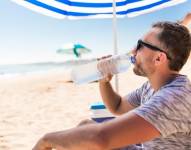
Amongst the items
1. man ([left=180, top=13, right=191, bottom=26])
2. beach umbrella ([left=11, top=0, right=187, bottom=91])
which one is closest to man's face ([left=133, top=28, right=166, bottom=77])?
man ([left=180, top=13, right=191, bottom=26])

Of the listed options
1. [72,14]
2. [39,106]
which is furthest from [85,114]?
[72,14]

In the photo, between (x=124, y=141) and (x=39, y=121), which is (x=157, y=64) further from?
(x=39, y=121)

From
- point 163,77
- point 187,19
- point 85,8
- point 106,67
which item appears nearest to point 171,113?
point 163,77

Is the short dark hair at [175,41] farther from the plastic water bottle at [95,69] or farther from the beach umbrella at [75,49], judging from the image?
the beach umbrella at [75,49]

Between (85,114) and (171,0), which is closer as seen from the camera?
(171,0)

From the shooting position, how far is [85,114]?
256 inches

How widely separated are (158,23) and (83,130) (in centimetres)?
54

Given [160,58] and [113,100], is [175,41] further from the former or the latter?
[113,100]

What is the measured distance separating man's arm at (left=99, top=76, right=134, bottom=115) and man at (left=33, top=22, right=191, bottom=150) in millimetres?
551

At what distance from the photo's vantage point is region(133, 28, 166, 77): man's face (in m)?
1.64

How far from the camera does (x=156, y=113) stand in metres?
1.47

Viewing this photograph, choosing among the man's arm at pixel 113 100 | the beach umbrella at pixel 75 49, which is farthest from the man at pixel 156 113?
the beach umbrella at pixel 75 49

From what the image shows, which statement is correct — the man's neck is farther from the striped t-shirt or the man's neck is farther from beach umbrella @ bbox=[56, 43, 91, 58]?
beach umbrella @ bbox=[56, 43, 91, 58]

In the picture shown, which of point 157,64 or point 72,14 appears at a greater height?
point 72,14
